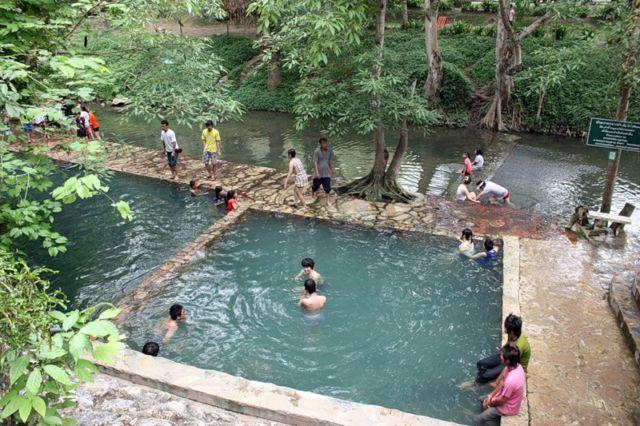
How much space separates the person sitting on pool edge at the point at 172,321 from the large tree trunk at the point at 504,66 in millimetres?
15018

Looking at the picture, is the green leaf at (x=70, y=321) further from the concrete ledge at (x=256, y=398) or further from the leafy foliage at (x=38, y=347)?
the concrete ledge at (x=256, y=398)

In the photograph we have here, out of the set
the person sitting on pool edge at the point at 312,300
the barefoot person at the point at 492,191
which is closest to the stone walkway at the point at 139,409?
the person sitting on pool edge at the point at 312,300

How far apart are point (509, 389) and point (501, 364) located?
41.7 inches

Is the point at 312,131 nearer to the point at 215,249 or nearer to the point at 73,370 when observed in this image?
the point at 215,249

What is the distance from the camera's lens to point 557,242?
10.8 meters

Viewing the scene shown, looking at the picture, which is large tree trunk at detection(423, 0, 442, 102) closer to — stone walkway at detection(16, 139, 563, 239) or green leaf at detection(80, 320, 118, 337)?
stone walkway at detection(16, 139, 563, 239)

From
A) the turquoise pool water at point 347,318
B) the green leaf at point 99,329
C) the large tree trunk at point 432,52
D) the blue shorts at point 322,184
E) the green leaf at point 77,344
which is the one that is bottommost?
the turquoise pool water at point 347,318

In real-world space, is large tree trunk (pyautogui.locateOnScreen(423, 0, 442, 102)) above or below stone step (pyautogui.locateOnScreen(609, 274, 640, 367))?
above

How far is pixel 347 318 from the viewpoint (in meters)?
8.79

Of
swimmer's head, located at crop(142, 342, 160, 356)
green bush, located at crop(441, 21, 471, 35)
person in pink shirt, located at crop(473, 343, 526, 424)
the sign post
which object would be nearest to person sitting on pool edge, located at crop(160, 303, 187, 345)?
swimmer's head, located at crop(142, 342, 160, 356)

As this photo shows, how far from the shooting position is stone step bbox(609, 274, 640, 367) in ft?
24.4

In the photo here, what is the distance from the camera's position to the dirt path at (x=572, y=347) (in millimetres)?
6406

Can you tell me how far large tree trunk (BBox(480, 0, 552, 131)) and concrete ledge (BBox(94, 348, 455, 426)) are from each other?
1553 cm

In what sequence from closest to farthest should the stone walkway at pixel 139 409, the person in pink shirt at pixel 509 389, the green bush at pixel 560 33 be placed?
the stone walkway at pixel 139 409, the person in pink shirt at pixel 509 389, the green bush at pixel 560 33
